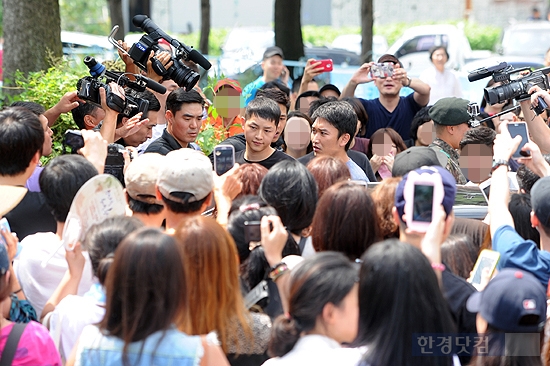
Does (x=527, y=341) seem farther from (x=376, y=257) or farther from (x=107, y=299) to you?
(x=107, y=299)

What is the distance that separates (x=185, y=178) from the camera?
3.89m

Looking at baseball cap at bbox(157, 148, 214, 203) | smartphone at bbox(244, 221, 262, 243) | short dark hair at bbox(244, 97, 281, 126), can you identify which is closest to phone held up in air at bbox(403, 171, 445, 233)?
smartphone at bbox(244, 221, 262, 243)

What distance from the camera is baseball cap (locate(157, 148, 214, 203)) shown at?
389cm

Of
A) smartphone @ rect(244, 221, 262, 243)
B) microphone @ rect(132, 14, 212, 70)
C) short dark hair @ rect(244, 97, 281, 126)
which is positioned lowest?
smartphone @ rect(244, 221, 262, 243)

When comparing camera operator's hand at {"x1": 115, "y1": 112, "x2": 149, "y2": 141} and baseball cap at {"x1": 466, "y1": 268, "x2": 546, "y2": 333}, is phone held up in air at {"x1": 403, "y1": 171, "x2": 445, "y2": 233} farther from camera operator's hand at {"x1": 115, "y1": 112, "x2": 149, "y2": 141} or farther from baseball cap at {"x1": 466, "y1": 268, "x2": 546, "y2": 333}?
camera operator's hand at {"x1": 115, "y1": 112, "x2": 149, "y2": 141}

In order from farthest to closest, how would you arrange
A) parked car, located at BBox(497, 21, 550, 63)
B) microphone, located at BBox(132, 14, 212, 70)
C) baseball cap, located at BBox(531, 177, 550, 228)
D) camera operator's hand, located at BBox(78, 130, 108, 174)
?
parked car, located at BBox(497, 21, 550, 63)
microphone, located at BBox(132, 14, 212, 70)
camera operator's hand, located at BBox(78, 130, 108, 174)
baseball cap, located at BBox(531, 177, 550, 228)

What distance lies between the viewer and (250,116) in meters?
6.01

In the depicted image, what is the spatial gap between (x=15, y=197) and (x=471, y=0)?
1443 inches

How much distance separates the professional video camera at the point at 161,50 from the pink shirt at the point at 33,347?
3.64m

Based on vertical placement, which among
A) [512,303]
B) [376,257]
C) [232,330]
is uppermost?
[376,257]

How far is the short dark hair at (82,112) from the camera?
6527 millimetres

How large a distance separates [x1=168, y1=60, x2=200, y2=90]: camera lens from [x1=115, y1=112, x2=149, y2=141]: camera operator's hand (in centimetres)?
55

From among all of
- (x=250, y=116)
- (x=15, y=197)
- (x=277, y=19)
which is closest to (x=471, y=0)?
(x=277, y=19)

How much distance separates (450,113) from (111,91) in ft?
9.23
